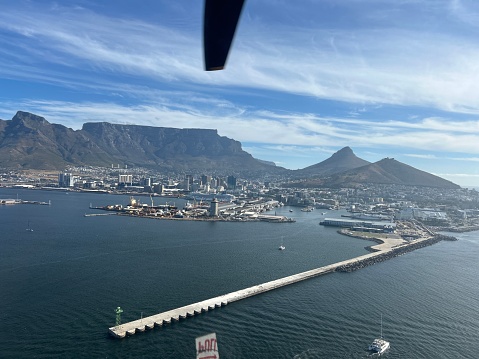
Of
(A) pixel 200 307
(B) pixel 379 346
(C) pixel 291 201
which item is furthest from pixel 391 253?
(C) pixel 291 201

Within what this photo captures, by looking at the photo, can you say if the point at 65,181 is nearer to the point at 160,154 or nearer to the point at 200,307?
the point at 200,307

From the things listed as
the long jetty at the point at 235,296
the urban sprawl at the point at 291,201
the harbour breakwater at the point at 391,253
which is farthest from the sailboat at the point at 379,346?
the urban sprawl at the point at 291,201

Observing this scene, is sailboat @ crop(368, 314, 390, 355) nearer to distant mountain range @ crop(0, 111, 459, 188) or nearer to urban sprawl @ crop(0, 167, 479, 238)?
urban sprawl @ crop(0, 167, 479, 238)

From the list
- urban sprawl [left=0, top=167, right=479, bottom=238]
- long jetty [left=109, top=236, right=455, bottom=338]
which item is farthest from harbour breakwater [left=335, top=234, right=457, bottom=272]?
urban sprawl [left=0, top=167, right=479, bottom=238]

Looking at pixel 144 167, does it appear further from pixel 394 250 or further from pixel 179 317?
pixel 179 317

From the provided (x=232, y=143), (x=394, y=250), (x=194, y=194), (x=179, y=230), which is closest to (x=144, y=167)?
(x=232, y=143)

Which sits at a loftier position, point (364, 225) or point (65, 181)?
point (65, 181)

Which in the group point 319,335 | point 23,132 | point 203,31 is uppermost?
point 23,132
